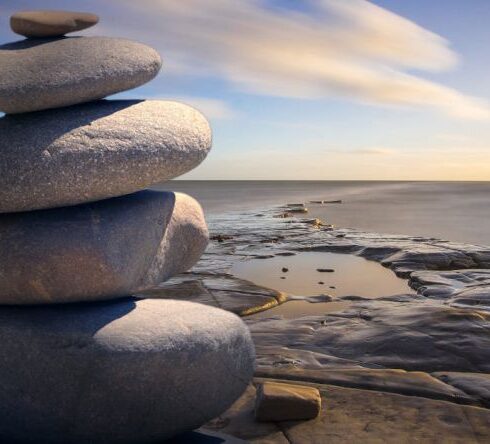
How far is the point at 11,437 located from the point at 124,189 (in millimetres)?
1690

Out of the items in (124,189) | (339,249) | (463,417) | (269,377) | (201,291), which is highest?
(124,189)

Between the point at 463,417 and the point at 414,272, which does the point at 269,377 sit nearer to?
the point at 463,417

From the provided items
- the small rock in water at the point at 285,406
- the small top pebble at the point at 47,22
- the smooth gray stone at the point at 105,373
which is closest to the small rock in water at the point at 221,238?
the small rock in water at the point at 285,406

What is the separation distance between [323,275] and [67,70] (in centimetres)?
1023

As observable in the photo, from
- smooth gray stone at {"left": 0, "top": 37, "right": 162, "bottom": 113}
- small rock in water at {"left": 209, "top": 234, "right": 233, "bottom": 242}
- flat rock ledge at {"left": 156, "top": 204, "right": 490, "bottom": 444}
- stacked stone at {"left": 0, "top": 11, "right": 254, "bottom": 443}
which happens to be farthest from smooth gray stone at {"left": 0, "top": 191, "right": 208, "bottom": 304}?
small rock in water at {"left": 209, "top": 234, "right": 233, "bottom": 242}

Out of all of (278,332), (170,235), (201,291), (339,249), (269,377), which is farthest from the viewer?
(339,249)

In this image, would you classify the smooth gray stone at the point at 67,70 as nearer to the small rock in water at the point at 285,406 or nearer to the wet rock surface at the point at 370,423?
the small rock in water at the point at 285,406

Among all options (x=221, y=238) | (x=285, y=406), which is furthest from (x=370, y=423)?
(x=221, y=238)

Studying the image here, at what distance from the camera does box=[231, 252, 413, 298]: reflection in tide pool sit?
38.9ft

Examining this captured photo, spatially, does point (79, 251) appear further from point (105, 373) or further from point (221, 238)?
point (221, 238)

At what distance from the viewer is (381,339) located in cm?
726

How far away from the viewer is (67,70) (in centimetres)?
398

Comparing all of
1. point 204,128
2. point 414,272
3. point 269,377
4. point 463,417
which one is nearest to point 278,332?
point 269,377

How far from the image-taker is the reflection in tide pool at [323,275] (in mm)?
11859
